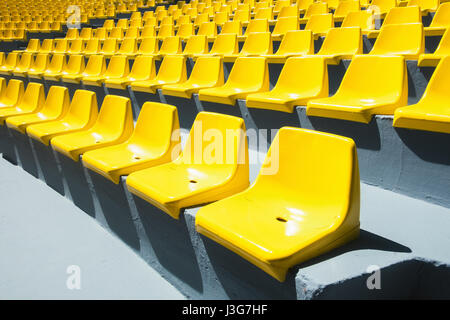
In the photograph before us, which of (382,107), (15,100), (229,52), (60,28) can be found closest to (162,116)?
(382,107)

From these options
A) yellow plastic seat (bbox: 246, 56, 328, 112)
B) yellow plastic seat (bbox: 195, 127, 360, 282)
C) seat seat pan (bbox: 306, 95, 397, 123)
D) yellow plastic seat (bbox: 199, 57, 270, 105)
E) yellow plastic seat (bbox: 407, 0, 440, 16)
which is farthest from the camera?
yellow plastic seat (bbox: 407, 0, 440, 16)

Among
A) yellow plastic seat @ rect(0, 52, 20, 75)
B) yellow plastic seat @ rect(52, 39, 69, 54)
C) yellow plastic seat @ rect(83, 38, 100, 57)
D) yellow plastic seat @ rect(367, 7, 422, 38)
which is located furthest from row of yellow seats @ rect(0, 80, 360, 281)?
yellow plastic seat @ rect(52, 39, 69, 54)

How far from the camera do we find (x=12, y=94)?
2.73 m

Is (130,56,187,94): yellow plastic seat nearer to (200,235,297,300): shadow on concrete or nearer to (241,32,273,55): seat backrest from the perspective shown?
(241,32,273,55): seat backrest

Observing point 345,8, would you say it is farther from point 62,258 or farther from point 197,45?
point 62,258

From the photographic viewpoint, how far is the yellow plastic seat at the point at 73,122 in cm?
176

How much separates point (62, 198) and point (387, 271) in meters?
1.38

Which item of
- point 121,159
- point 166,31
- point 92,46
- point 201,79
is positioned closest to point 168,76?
point 201,79

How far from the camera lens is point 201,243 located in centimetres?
93

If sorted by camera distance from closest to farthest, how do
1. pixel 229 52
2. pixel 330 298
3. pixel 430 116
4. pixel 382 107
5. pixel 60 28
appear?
pixel 330 298 → pixel 430 116 → pixel 382 107 → pixel 229 52 → pixel 60 28

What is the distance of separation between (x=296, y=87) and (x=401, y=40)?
54 centimetres

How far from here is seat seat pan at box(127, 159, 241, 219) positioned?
38.2 inches
